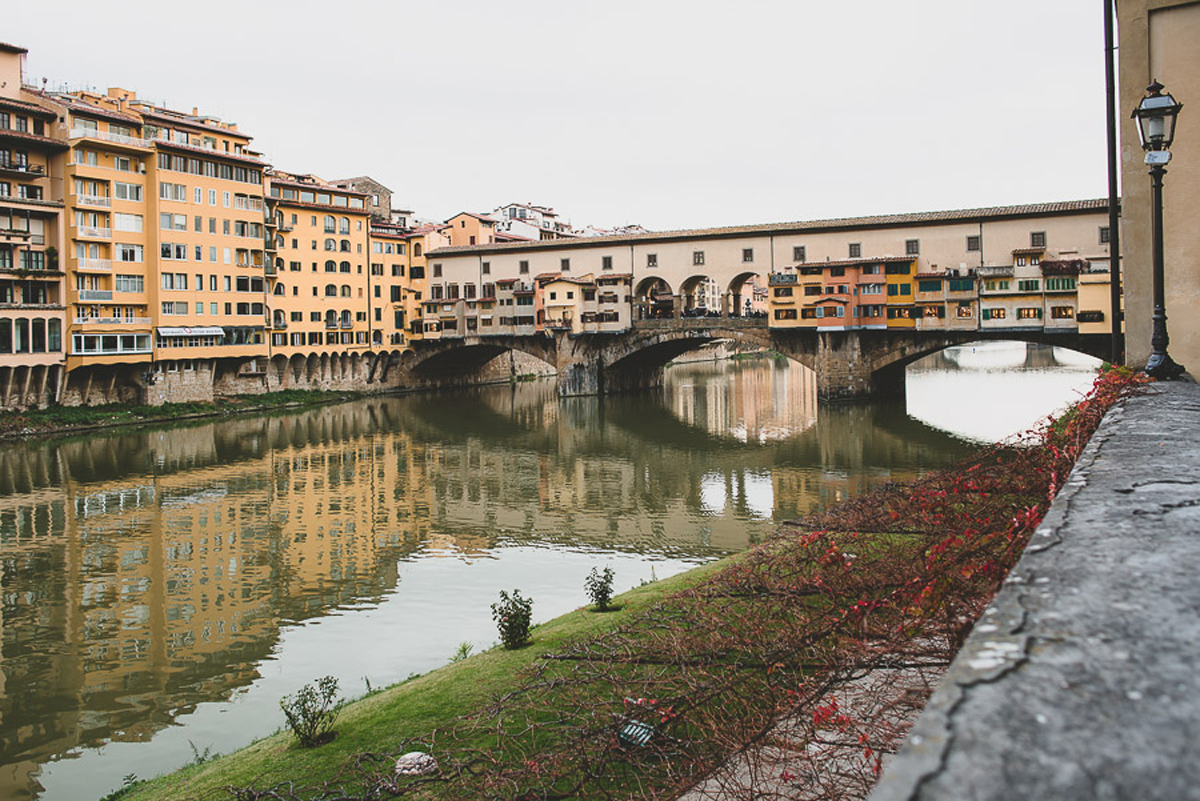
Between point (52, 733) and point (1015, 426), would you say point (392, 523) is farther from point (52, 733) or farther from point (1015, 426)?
point (1015, 426)

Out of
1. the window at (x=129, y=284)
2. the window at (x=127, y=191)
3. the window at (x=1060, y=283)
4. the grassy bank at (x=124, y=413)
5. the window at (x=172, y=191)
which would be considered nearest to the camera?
the grassy bank at (x=124, y=413)

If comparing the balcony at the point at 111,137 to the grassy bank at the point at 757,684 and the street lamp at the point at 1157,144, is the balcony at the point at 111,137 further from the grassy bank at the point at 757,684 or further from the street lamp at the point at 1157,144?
the street lamp at the point at 1157,144

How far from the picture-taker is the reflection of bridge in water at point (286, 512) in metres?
13.1

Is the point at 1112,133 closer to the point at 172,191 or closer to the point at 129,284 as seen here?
the point at 129,284

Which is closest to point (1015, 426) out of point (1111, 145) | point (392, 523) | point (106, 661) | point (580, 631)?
point (392, 523)

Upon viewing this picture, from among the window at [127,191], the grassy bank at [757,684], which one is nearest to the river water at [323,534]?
the grassy bank at [757,684]

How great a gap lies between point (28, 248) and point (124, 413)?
7952 millimetres

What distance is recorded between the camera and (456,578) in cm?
1758

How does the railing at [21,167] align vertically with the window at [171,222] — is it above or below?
above

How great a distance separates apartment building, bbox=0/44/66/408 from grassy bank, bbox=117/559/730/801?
35766 millimetres

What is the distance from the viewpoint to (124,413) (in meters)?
42.2

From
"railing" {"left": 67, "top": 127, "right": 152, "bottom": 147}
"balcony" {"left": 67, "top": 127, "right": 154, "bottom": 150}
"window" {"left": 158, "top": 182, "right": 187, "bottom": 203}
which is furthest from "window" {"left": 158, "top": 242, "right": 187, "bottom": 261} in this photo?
"railing" {"left": 67, "top": 127, "right": 152, "bottom": 147}

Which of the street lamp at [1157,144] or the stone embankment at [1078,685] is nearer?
the stone embankment at [1078,685]

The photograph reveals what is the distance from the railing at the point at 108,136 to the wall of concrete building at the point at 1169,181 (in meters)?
42.7
